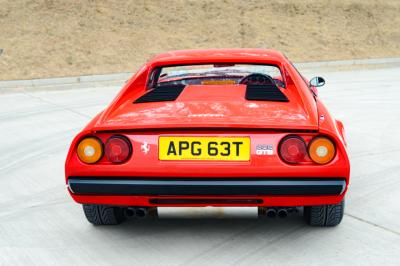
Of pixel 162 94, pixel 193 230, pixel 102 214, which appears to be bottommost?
pixel 193 230

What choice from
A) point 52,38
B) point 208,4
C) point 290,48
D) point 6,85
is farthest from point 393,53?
point 6,85

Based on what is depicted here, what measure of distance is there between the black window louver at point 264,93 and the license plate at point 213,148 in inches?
23.3

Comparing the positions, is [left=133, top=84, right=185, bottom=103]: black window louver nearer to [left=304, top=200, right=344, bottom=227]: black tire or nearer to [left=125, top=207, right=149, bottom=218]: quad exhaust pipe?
[left=125, top=207, right=149, bottom=218]: quad exhaust pipe

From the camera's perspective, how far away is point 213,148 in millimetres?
3041

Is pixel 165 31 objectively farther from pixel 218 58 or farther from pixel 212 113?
pixel 212 113

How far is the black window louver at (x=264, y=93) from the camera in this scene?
3.56 m

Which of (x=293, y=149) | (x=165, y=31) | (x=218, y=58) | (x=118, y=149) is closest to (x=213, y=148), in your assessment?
(x=293, y=149)

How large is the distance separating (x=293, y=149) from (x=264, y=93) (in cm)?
78

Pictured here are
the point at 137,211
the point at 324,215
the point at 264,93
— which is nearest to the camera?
the point at 137,211

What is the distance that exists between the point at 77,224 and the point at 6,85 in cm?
945

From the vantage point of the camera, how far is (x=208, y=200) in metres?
3.10

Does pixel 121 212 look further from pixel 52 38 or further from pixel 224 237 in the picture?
pixel 52 38

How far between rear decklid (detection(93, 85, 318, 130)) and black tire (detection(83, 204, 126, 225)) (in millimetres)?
705

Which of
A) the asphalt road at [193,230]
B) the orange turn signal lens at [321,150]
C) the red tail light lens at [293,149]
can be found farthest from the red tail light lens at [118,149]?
the orange turn signal lens at [321,150]
